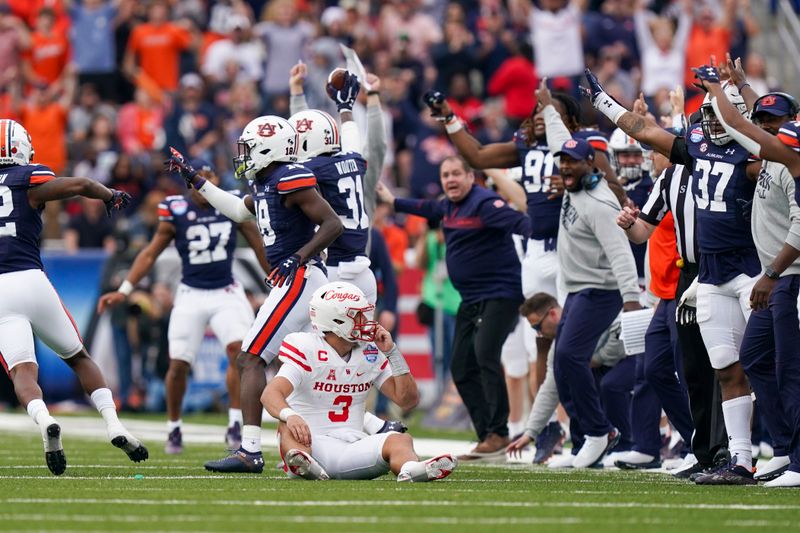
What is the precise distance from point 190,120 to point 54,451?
11346 mm

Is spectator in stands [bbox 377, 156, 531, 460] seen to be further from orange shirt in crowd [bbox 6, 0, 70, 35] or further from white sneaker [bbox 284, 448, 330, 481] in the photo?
orange shirt in crowd [bbox 6, 0, 70, 35]

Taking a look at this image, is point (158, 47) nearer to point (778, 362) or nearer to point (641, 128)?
point (641, 128)

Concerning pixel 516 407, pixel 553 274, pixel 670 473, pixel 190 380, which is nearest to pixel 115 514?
pixel 670 473

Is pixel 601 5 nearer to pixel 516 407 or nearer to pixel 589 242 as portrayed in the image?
pixel 516 407

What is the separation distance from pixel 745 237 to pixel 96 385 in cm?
405

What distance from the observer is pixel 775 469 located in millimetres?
8836

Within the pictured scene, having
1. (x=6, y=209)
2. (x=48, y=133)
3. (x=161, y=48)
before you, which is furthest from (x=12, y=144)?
(x=161, y=48)

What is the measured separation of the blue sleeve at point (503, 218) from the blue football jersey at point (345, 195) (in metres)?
1.18

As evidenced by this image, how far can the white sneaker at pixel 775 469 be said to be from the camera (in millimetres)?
8805

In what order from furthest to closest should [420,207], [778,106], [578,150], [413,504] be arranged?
[420,207], [578,150], [778,106], [413,504]

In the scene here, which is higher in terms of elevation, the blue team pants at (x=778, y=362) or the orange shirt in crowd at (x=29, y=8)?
the orange shirt in crowd at (x=29, y=8)

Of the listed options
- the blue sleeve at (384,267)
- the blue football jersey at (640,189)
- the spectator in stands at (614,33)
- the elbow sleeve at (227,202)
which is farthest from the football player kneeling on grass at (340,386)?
the spectator in stands at (614,33)

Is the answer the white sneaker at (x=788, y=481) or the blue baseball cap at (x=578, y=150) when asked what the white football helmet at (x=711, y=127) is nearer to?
the blue baseball cap at (x=578, y=150)

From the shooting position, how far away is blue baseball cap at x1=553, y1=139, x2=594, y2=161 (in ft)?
34.2
